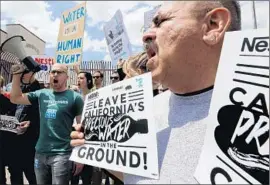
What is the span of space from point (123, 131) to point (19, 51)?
2573 millimetres

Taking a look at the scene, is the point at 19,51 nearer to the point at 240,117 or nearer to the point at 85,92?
the point at 85,92

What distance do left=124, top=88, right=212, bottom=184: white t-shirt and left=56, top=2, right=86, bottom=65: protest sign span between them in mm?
4299

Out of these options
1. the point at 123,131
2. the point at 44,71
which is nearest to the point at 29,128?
the point at 123,131

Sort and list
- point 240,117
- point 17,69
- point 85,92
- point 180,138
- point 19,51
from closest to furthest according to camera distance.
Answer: point 240,117 → point 180,138 → point 19,51 → point 17,69 → point 85,92

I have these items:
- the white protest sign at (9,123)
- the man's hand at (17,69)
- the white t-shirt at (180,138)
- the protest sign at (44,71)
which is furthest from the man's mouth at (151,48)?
the protest sign at (44,71)

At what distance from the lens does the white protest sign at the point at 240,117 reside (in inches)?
35.9

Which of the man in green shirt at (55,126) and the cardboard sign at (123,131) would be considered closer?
the cardboard sign at (123,131)

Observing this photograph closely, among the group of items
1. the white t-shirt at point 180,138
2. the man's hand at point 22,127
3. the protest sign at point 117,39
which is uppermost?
the protest sign at point 117,39

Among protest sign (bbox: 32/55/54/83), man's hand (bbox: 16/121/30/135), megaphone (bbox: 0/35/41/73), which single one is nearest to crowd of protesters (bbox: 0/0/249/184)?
megaphone (bbox: 0/35/41/73)

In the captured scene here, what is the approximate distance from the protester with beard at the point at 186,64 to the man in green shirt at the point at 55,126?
9.09 ft

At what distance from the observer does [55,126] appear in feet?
12.7

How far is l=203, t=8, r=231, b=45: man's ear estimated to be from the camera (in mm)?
1151

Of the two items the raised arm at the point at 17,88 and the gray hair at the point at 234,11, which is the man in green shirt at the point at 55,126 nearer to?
the raised arm at the point at 17,88

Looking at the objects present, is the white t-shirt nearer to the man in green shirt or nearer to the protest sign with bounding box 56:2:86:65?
the man in green shirt
